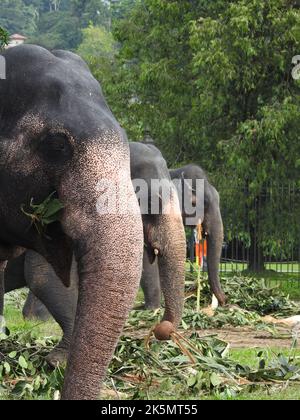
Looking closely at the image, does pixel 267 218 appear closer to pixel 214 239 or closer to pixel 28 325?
pixel 214 239

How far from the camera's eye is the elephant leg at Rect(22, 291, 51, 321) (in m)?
12.4

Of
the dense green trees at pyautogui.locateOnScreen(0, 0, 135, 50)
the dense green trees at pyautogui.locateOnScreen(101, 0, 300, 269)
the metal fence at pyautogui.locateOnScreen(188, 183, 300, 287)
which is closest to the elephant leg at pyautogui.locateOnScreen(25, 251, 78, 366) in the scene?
the dense green trees at pyautogui.locateOnScreen(101, 0, 300, 269)

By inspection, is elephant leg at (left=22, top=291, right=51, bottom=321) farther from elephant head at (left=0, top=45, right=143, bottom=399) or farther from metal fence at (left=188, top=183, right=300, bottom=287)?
metal fence at (left=188, top=183, right=300, bottom=287)

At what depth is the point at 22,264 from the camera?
9.56 metres

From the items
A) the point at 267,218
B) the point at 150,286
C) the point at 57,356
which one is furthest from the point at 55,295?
the point at 267,218

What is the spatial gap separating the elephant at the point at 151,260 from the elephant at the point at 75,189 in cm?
255

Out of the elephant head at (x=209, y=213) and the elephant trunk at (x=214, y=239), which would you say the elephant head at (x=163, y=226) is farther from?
the elephant head at (x=209, y=213)

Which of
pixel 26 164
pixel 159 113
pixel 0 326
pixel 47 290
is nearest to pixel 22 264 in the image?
pixel 47 290

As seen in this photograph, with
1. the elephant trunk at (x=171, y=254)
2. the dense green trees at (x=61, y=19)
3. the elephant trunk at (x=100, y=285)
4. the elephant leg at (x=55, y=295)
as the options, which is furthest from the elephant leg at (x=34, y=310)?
the dense green trees at (x=61, y=19)

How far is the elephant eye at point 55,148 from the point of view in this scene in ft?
15.8

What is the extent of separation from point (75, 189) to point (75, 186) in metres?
0.01

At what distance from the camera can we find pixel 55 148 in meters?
4.84

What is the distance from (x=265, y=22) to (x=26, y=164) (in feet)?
55.4

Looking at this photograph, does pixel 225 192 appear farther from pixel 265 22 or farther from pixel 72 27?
pixel 72 27
